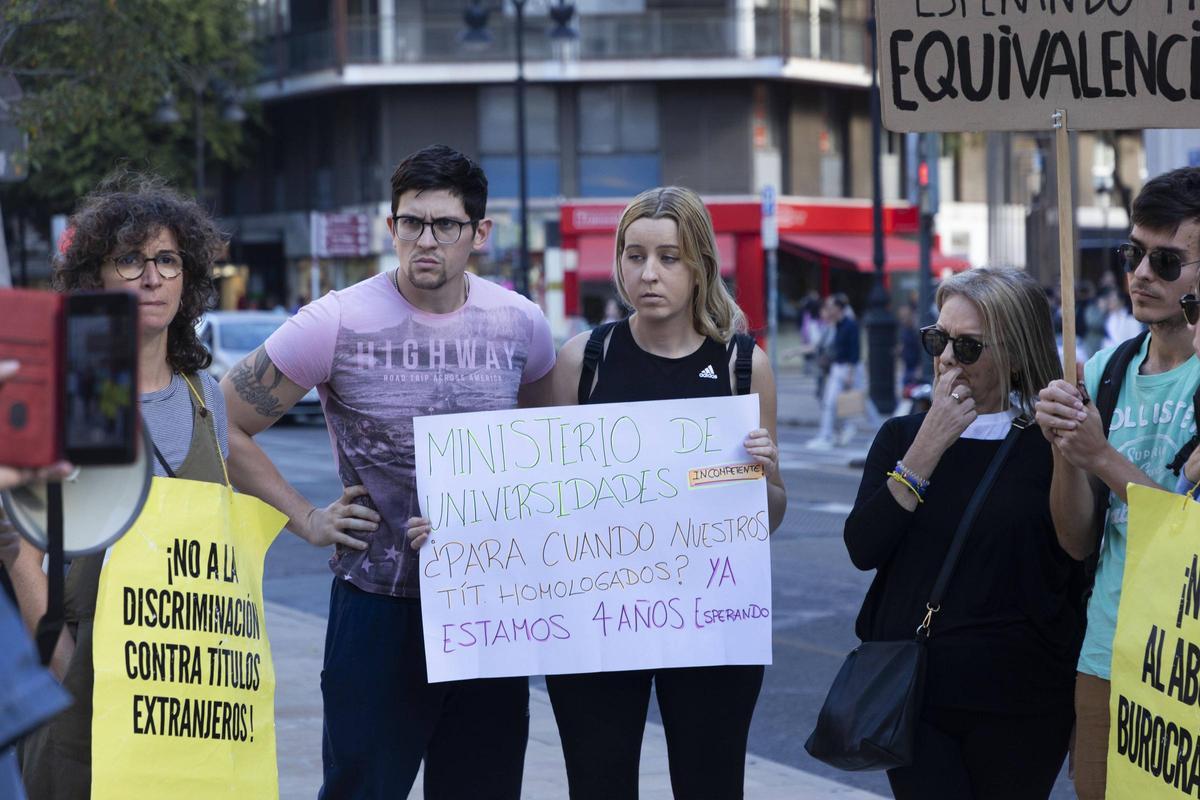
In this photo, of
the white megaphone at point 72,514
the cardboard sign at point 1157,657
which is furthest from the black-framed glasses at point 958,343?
the white megaphone at point 72,514

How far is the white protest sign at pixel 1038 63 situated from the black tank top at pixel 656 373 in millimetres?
709

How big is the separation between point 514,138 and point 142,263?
38.2 meters

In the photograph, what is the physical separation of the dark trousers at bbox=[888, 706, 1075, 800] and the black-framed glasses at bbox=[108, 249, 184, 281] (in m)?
1.94

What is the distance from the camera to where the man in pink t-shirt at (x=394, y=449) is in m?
4.08

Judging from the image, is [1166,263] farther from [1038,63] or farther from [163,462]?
[163,462]

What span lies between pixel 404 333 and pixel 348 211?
130 feet

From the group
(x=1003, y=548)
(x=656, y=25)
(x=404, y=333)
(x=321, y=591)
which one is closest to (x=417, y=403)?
(x=404, y=333)

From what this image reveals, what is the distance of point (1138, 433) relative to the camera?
3.81 m

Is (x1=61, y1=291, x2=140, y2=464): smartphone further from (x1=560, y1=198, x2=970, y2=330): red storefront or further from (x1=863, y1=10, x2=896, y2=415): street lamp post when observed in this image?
(x1=560, y1=198, x2=970, y2=330): red storefront

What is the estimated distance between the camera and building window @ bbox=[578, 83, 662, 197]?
41.2m

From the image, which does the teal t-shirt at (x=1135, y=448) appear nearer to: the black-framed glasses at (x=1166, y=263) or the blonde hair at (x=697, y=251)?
the black-framed glasses at (x=1166, y=263)

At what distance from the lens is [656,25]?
134 feet

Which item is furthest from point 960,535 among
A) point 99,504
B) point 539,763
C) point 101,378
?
point 539,763

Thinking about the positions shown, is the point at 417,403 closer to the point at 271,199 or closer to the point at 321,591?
the point at 321,591
